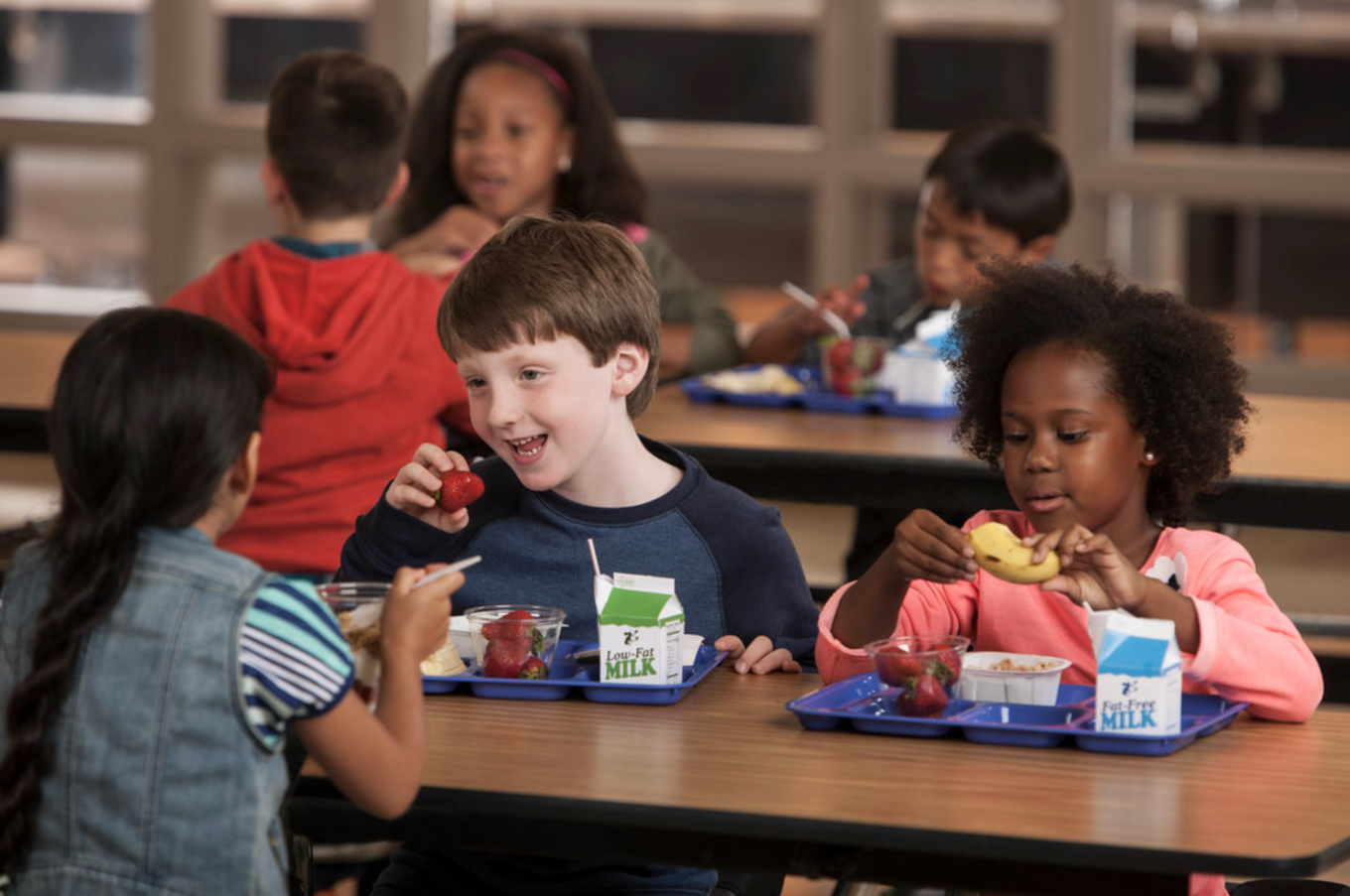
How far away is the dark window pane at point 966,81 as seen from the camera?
610 centimetres

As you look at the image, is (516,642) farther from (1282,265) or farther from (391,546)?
(1282,265)

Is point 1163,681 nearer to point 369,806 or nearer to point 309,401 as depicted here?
point 369,806

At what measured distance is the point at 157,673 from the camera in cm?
140

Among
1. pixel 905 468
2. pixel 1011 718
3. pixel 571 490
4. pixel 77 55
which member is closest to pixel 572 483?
pixel 571 490

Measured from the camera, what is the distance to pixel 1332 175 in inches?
207

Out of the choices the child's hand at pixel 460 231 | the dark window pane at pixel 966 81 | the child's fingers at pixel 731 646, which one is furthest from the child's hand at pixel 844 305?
the dark window pane at pixel 966 81

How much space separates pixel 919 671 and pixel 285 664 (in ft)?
2.00

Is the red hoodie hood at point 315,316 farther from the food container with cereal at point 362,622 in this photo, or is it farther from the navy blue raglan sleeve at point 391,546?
the food container with cereal at point 362,622

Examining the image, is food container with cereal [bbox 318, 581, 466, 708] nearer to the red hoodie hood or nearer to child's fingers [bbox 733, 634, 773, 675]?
child's fingers [bbox 733, 634, 773, 675]

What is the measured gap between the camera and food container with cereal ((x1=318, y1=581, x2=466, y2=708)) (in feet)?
5.10

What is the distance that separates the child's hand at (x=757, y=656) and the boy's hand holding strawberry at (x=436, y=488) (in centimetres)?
33

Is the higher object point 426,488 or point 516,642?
point 426,488

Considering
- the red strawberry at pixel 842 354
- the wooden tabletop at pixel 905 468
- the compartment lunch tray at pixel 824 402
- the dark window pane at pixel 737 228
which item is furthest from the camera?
the dark window pane at pixel 737 228

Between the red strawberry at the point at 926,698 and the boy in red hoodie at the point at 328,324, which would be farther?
the boy in red hoodie at the point at 328,324
